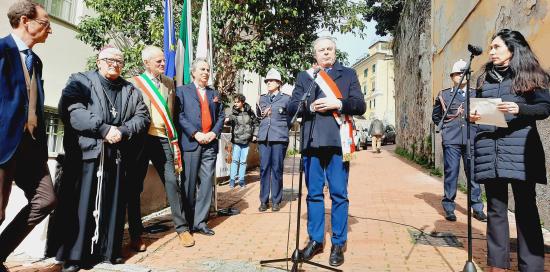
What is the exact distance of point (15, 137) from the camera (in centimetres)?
272

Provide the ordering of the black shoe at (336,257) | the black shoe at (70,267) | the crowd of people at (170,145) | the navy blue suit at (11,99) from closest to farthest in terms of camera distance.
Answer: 1. the navy blue suit at (11,99)
2. the crowd of people at (170,145)
3. the black shoe at (70,267)
4. the black shoe at (336,257)

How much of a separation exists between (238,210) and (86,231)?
9.69ft

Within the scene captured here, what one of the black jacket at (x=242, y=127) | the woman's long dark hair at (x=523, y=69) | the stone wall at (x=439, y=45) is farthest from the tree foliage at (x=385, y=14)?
the woman's long dark hair at (x=523, y=69)

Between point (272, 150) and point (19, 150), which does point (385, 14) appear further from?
point (19, 150)

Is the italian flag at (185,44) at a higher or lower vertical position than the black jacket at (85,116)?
higher

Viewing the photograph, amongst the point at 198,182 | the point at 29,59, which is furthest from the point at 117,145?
the point at 198,182

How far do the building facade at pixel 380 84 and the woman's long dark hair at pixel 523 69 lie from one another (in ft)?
155

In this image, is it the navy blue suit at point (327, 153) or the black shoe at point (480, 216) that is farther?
the black shoe at point (480, 216)

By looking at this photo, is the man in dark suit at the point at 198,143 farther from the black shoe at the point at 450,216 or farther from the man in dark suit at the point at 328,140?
the black shoe at the point at 450,216

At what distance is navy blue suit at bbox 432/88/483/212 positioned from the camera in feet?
18.2

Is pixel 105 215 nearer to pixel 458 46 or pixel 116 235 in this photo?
pixel 116 235

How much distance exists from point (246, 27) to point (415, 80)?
8103 millimetres

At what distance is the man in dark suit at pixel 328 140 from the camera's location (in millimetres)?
3592

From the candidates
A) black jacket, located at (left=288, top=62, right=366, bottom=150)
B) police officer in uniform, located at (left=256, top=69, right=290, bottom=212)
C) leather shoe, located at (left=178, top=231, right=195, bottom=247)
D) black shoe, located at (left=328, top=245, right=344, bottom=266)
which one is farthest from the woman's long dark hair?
police officer in uniform, located at (left=256, top=69, right=290, bottom=212)
